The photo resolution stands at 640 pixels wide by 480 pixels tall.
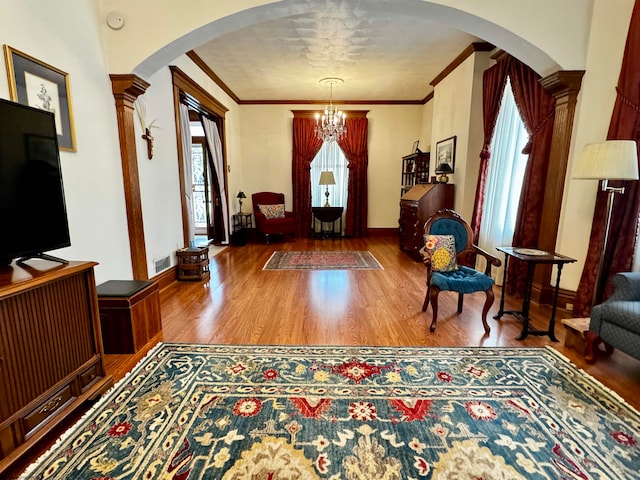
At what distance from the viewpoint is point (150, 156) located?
3.26 m

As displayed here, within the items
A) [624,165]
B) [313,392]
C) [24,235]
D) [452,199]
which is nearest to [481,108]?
[452,199]

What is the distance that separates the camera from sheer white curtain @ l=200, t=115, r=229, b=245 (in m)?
5.17

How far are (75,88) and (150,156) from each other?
104 cm

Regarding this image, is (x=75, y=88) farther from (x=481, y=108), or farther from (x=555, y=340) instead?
(x=481, y=108)

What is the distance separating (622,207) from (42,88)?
13.7 ft

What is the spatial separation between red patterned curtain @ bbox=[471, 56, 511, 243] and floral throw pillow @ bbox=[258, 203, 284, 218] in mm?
3744

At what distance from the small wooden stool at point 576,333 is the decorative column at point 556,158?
82 cm

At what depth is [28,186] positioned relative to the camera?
149 centimetres

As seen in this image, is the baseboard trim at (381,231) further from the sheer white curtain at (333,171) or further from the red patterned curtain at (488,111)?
the red patterned curtain at (488,111)

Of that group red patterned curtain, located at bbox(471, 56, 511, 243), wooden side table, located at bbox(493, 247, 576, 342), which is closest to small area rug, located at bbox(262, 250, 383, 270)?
red patterned curtain, located at bbox(471, 56, 511, 243)

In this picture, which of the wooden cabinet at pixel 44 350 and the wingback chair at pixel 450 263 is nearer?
the wooden cabinet at pixel 44 350

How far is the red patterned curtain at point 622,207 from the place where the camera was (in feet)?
7.38

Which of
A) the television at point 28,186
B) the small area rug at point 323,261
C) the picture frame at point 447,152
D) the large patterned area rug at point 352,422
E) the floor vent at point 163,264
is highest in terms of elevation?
the picture frame at point 447,152

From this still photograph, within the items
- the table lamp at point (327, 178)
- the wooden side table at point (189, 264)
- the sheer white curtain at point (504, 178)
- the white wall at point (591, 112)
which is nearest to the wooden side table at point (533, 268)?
the white wall at point (591, 112)
